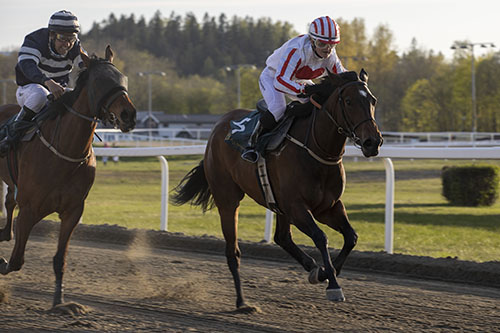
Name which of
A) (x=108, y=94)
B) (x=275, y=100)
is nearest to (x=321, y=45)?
(x=275, y=100)

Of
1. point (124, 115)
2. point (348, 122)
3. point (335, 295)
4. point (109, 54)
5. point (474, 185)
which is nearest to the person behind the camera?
point (335, 295)

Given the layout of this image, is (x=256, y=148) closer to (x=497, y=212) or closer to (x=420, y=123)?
(x=497, y=212)

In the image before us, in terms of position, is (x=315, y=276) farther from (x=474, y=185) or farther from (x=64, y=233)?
(x=474, y=185)

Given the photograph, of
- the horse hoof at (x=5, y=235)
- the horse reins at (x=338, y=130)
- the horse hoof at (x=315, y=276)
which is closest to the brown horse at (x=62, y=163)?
the horse hoof at (x=5, y=235)

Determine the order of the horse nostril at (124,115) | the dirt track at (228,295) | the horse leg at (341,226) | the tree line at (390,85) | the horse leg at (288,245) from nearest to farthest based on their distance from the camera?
the dirt track at (228,295), the horse nostril at (124,115), the horse leg at (341,226), the horse leg at (288,245), the tree line at (390,85)

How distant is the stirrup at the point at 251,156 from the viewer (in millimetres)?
5223

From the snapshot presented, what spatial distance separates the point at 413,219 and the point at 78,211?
7294mm

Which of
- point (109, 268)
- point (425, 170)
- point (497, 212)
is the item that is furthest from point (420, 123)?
point (109, 268)

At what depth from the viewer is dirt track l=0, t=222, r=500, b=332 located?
178 inches

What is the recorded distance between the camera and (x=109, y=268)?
661 centimetres

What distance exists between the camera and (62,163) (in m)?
5.12

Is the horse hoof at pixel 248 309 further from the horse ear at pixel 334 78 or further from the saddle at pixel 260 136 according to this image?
the horse ear at pixel 334 78

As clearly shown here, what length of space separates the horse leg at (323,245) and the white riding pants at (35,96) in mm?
2220

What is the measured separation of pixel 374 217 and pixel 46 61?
7225 mm
